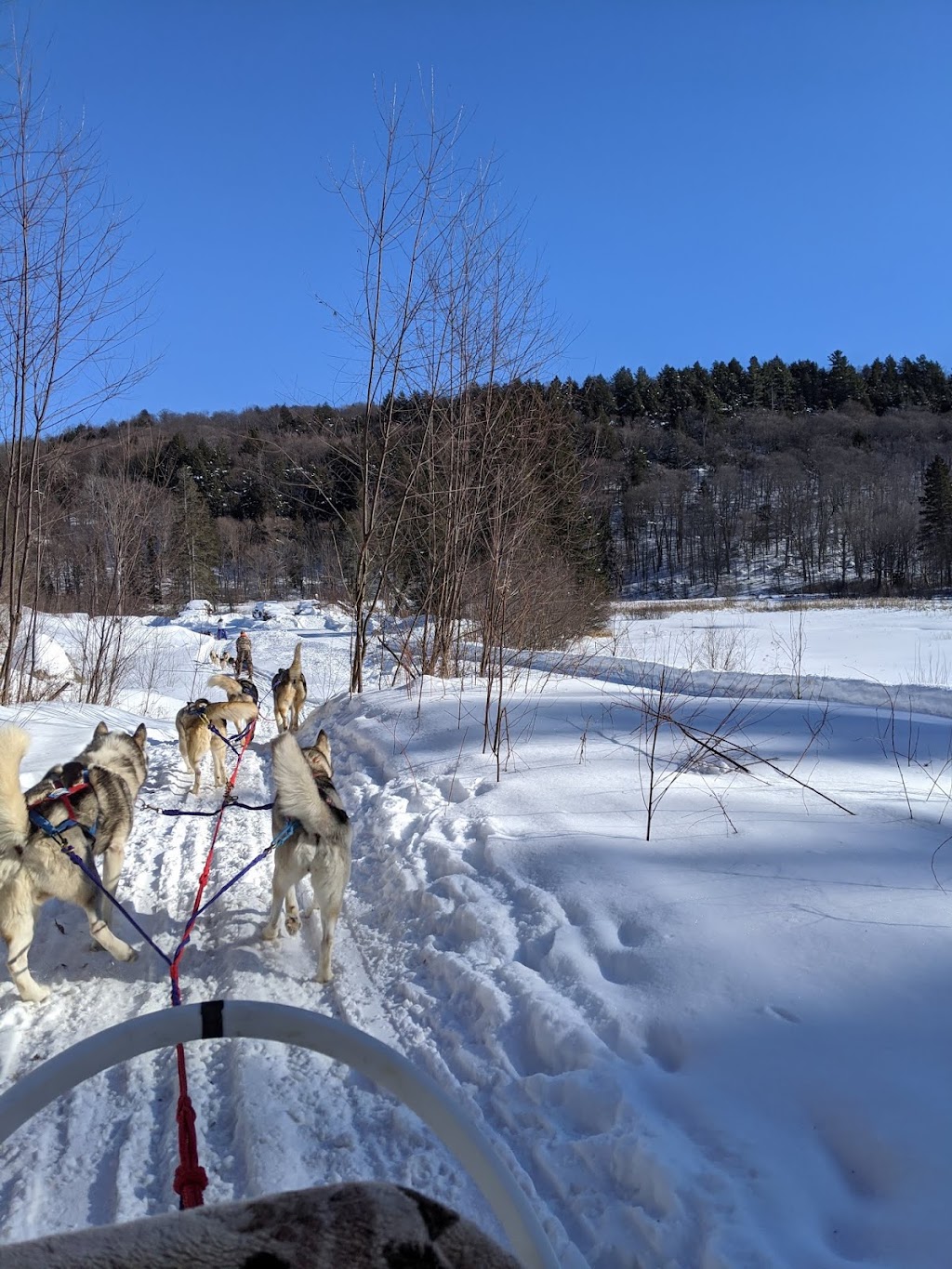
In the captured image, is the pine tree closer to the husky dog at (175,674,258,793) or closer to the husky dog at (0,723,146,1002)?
the husky dog at (175,674,258,793)

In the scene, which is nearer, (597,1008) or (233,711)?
(597,1008)

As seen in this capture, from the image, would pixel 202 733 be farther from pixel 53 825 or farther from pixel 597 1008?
pixel 597 1008

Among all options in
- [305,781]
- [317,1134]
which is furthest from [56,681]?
[317,1134]

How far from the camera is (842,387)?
104188mm

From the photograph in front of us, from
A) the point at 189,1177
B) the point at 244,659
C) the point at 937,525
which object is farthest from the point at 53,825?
the point at 937,525

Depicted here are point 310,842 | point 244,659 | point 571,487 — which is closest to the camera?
point 310,842

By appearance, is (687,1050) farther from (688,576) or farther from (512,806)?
(688,576)

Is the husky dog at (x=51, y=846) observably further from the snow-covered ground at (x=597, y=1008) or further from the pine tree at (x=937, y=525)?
the pine tree at (x=937, y=525)

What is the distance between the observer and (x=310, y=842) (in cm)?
354

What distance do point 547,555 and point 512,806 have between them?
381 inches

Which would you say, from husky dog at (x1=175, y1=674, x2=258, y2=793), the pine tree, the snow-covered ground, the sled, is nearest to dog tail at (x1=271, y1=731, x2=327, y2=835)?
the snow-covered ground

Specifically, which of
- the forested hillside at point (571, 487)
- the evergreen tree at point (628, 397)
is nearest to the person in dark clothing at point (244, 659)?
the forested hillside at point (571, 487)

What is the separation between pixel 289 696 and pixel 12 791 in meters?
7.00

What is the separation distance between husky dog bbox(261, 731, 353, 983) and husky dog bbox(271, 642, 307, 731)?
6.33 m
